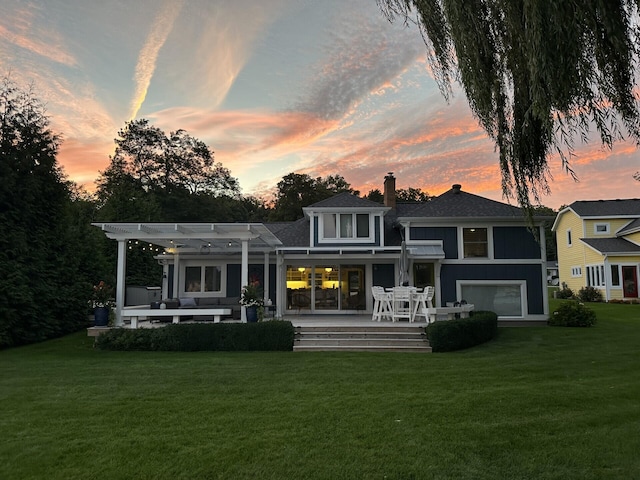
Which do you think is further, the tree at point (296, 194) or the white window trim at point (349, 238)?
the tree at point (296, 194)

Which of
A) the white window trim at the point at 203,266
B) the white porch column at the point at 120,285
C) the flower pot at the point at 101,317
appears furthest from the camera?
the white window trim at the point at 203,266

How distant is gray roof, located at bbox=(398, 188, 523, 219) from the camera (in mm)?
15828

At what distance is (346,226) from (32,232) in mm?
10501

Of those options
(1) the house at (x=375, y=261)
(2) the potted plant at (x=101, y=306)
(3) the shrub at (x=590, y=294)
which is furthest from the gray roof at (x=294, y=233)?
(3) the shrub at (x=590, y=294)

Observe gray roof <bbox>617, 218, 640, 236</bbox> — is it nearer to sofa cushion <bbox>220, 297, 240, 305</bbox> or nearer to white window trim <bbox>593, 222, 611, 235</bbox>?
white window trim <bbox>593, 222, 611, 235</bbox>

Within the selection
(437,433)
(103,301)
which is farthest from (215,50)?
(437,433)

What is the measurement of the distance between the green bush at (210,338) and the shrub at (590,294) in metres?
23.6

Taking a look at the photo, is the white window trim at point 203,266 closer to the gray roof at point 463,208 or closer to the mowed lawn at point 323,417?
the mowed lawn at point 323,417

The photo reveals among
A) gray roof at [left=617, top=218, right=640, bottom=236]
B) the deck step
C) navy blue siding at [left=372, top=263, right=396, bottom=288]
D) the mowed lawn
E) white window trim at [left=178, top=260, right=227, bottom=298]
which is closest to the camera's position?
the mowed lawn

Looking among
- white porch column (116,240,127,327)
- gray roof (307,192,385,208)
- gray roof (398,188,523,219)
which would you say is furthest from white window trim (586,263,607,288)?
white porch column (116,240,127,327)

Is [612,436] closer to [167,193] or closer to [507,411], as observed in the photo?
[507,411]

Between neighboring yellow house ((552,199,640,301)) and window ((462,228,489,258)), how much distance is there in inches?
577

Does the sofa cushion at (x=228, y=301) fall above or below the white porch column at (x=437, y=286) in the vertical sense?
below

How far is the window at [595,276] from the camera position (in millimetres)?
26500
